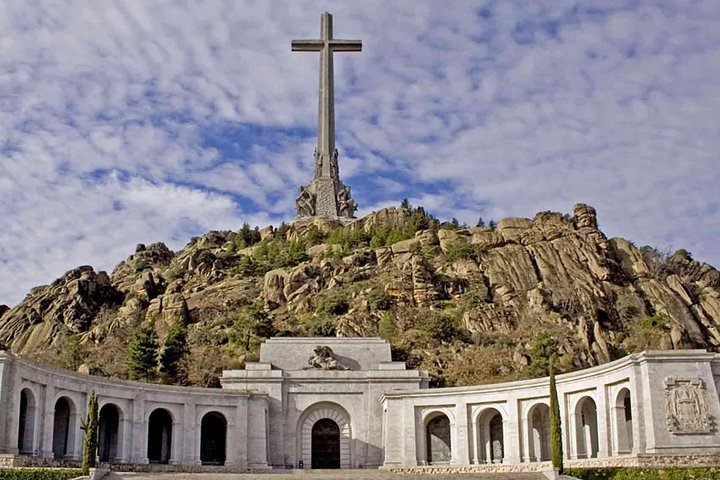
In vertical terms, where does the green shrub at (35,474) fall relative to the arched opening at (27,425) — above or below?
below

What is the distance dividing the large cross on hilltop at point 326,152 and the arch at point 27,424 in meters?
53.5

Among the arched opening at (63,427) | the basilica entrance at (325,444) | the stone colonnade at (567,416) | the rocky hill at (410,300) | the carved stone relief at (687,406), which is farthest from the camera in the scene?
the rocky hill at (410,300)

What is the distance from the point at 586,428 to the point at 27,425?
26.9 m

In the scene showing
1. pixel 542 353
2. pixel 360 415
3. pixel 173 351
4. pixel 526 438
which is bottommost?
pixel 526 438

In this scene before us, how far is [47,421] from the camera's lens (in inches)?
1697

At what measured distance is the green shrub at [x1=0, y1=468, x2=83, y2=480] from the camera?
34.9 meters

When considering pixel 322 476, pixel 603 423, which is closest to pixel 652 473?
pixel 603 423

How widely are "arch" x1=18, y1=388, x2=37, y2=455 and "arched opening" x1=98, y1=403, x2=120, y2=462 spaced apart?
21.3 feet

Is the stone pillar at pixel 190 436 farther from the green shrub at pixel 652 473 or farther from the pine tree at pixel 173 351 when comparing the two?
the green shrub at pixel 652 473

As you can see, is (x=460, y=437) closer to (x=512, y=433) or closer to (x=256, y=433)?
(x=512, y=433)

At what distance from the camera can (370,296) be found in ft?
247

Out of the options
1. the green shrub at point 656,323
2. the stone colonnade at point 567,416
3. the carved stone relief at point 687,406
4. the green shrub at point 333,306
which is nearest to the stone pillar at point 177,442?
the stone colonnade at point 567,416

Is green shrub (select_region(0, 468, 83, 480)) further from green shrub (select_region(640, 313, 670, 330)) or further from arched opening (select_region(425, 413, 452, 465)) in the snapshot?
green shrub (select_region(640, 313, 670, 330))

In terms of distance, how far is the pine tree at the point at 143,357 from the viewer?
6425 cm
